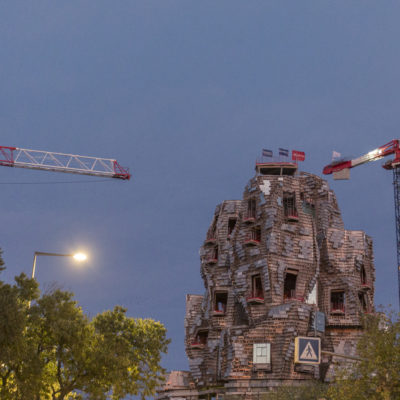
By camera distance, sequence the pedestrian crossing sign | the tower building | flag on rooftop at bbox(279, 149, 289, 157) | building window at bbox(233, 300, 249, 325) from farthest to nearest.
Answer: flag on rooftop at bbox(279, 149, 289, 157), building window at bbox(233, 300, 249, 325), the tower building, the pedestrian crossing sign

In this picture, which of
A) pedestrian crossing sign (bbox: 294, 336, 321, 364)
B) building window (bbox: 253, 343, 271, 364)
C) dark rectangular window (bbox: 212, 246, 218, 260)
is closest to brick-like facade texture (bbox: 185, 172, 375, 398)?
dark rectangular window (bbox: 212, 246, 218, 260)

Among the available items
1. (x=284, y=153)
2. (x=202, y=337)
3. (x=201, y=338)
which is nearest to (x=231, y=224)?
(x=284, y=153)

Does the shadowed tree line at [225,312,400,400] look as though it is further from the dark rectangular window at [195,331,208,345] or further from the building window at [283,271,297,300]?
the dark rectangular window at [195,331,208,345]

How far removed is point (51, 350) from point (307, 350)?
20.4m

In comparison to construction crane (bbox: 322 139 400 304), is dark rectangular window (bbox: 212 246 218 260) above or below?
below

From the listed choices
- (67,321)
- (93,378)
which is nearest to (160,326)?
(93,378)

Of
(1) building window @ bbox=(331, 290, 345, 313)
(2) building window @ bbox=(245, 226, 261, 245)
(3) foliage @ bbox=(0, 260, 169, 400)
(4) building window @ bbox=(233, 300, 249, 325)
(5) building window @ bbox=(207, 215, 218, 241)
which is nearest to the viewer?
(3) foliage @ bbox=(0, 260, 169, 400)

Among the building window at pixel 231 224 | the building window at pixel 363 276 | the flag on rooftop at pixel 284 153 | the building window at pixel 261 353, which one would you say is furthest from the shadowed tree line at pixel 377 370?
the flag on rooftop at pixel 284 153

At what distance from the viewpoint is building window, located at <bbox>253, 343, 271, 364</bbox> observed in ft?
269

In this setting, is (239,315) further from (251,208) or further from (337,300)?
(251,208)

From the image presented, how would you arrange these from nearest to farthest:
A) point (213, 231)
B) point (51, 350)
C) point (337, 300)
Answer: point (51, 350) → point (337, 300) → point (213, 231)

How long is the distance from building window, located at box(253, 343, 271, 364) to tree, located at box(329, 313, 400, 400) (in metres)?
41.4

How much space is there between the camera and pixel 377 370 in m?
38.6

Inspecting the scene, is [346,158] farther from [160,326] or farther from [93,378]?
[93,378]
